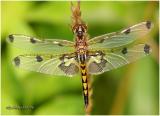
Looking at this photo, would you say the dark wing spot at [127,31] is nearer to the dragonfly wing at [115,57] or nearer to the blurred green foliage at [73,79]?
the dragonfly wing at [115,57]

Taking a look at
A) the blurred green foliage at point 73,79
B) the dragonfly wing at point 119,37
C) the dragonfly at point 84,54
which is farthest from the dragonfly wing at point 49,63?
the blurred green foliage at point 73,79

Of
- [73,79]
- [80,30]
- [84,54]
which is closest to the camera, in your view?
[80,30]

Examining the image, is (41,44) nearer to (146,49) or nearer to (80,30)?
(80,30)

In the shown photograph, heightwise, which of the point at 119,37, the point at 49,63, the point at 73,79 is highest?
the point at 119,37

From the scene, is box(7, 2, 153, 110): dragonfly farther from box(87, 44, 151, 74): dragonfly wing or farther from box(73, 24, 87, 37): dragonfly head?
box(73, 24, 87, 37): dragonfly head

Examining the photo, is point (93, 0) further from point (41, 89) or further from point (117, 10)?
point (41, 89)

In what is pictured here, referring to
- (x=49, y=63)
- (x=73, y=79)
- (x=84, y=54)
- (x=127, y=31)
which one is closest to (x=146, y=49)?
(x=127, y=31)

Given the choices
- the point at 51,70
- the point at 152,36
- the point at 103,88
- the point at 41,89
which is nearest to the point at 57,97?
the point at 41,89

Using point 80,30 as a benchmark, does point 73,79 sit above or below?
below
